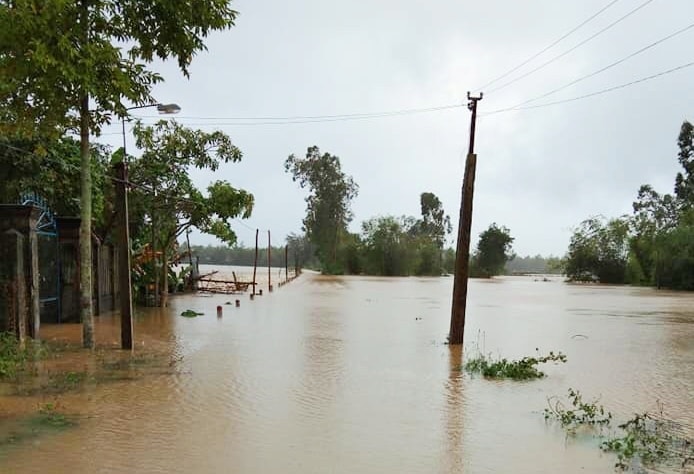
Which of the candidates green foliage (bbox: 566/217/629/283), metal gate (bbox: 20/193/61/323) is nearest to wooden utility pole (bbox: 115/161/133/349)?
metal gate (bbox: 20/193/61/323)

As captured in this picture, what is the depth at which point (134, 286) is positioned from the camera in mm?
22031

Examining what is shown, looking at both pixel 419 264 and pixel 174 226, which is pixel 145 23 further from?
pixel 419 264

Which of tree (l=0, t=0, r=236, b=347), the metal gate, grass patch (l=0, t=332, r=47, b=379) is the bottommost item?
grass patch (l=0, t=332, r=47, b=379)

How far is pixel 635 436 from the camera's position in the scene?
6.96 metres

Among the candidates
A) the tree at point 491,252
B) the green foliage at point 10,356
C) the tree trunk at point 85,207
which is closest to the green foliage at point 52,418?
the green foliage at point 10,356

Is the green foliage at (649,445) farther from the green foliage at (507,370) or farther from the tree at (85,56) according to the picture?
the tree at (85,56)

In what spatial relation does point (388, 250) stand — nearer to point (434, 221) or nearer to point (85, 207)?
point (434, 221)

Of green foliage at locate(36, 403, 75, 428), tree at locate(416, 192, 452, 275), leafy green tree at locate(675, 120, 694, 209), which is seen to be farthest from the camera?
tree at locate(416, 192, 452, 275)

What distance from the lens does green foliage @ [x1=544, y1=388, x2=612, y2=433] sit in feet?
24.8

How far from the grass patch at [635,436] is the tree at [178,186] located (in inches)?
579

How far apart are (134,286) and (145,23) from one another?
42.9ft

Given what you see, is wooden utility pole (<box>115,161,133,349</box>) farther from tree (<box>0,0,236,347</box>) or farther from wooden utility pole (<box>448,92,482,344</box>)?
wooden utility pole (<box>448,92,482,344</box>)

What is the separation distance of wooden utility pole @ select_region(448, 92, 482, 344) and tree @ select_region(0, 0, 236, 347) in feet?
21.1

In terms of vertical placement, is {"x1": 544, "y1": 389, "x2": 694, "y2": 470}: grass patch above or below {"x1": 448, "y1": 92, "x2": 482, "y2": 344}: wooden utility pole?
below
